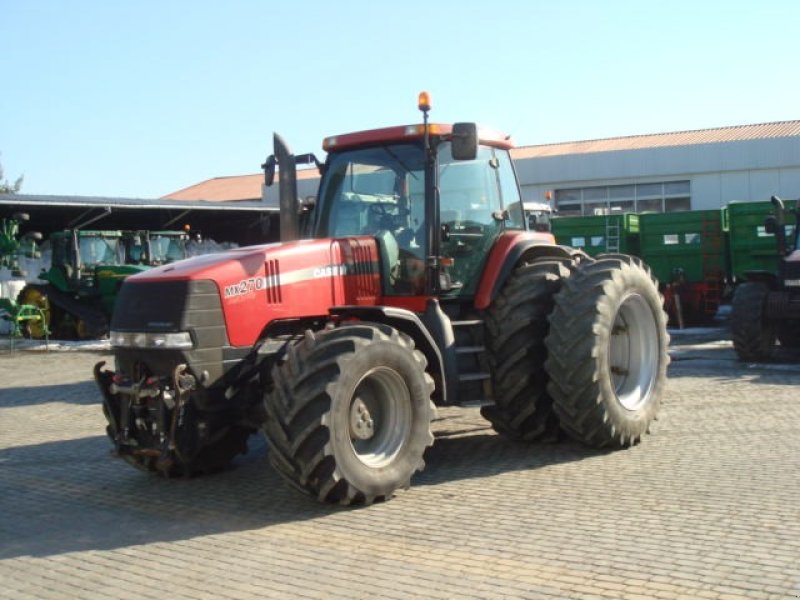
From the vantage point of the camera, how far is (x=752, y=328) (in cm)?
1349

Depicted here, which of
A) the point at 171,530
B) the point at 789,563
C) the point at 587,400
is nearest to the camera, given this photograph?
the point at 789,563

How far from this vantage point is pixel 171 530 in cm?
594

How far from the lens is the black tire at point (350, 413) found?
229 inches

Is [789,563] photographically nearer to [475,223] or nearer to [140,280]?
[475,223]

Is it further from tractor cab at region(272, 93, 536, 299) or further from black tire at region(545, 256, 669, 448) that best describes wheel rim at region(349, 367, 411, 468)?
black tire at region(545, 256, 669, 448)

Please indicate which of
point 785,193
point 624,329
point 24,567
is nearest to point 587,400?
point 624,329

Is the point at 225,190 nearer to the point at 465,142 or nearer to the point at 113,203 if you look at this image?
the point at 113,203

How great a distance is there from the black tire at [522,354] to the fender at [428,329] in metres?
0.51

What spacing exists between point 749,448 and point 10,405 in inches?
357

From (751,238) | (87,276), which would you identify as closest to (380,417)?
(751,238)

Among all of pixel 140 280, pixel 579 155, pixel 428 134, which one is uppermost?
pixel 579 155

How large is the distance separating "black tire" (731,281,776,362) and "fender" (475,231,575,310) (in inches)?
256

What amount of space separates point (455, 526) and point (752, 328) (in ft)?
30.2

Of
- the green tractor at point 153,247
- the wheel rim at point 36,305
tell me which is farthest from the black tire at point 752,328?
the wheel rim at point 36,305
